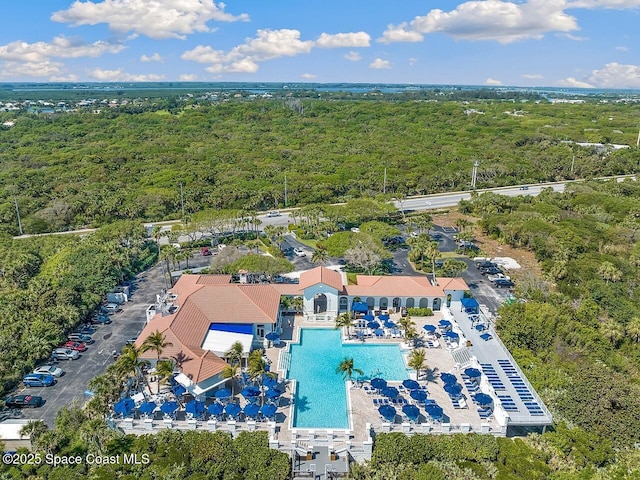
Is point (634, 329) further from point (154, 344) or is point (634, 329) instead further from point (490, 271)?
point (154, 344)

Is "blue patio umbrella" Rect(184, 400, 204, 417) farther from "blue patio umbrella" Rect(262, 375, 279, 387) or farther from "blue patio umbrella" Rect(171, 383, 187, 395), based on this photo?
"blue patio umbrella" Rect(262, 375, 279, 387)

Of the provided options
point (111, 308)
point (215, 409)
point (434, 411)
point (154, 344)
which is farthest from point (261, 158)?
point (434, 411)

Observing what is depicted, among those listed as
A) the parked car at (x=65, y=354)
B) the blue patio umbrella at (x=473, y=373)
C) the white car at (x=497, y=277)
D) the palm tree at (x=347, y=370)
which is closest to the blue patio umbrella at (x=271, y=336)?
the palm tree at (x=347, y=370)

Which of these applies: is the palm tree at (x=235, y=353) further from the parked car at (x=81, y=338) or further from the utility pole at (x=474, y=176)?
the utility pole at (x=474, y=176)

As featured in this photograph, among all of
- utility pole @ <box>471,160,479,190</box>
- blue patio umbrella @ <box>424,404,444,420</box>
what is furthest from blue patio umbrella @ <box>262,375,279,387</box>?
utility pole @ <box>471,160,479,190</box>

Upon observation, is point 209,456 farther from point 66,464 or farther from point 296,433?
point 66,464

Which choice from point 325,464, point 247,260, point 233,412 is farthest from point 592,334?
Answer: point 247,260
